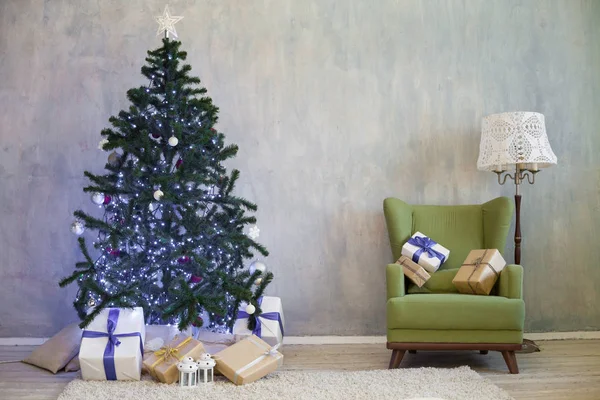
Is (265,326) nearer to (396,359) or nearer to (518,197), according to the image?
(396,359)

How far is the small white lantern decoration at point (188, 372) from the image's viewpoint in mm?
3166

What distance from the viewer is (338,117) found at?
4.49 meters

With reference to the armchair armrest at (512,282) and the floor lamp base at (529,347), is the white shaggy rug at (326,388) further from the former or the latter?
the floor lamp base at (529,347)

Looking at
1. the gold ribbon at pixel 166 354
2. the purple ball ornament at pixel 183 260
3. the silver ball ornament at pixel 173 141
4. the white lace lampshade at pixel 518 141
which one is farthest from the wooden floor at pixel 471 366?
the silver ball ornament at pixel 173 141

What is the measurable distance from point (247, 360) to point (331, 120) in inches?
77.2

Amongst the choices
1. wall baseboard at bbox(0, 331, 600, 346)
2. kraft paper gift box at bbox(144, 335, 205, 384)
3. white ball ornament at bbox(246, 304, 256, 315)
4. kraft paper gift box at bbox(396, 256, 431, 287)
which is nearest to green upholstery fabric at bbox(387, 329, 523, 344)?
kraft paper gift box at bbox(396, 256, 431, 287)

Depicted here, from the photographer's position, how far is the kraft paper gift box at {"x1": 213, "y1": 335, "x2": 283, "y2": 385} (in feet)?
10.6

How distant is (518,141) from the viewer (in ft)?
12.6

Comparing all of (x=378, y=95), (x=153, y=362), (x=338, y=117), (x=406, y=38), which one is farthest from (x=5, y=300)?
(x=406, y=38)

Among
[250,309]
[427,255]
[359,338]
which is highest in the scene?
[427,255]

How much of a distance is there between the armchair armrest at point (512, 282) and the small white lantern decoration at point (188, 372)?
71.6 inches

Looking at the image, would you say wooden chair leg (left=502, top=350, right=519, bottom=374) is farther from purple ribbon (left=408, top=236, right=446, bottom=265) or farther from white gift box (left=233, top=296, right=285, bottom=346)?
white gift box (left=233, top=296, right=285, bottom=346)

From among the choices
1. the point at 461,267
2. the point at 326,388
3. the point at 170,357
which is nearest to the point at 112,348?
the point at 170,357

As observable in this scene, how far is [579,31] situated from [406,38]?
1307mm
